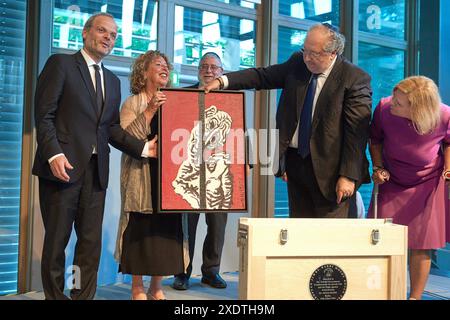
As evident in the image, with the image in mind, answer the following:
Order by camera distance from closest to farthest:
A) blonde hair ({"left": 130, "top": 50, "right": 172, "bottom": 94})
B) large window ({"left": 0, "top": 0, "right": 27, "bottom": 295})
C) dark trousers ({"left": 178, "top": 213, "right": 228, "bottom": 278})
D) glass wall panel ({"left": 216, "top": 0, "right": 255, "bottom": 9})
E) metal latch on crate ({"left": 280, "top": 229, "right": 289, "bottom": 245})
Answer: metal latch on crate ({"left": 280, "top": 229, "right": 289, "bottom": 245}) → blonde hair ({"left": 130, "top": 50, "right": 172, "bottom": 94}) → large window ({"left": 0, "top": 0, "right": 27, "bottom": 295}) → dark trousers ({"left": 178, "top": 213, "right": 228, "bottom": 278}) → glass wall panel ({"left": 216, "top": 0, "right": 255, "bottom": 9})

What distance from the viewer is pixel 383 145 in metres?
3.37

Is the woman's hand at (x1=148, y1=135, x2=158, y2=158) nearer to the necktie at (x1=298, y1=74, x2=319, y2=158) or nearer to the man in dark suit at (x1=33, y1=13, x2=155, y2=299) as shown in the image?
the man in dark suit at (x1=33, y1=13, x2=155, y2=299)

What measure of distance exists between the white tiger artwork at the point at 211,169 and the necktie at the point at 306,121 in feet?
1.24

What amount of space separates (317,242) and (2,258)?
217 cm

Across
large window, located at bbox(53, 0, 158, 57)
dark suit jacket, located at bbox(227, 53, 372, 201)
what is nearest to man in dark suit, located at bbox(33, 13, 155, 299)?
dark suit jacket, located at bbox(227, 53, 372, 201)

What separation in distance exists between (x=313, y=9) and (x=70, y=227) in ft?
10.6

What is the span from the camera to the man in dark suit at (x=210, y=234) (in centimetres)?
408

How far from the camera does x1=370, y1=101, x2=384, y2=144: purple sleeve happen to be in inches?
131

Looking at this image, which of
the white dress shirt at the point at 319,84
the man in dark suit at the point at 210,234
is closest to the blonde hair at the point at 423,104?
the white dress shirt at the point at 319,84

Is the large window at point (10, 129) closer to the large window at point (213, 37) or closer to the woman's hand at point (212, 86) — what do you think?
the large window at point (213, 37)

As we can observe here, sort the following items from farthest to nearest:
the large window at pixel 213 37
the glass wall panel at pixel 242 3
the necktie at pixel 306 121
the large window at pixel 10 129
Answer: the glass wall panel at pixel 242 3 → the large window at pixel 213 37 → the large window at pixel 10 129 → the necktie at pixel 306 121

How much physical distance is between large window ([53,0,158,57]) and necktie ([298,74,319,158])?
1.76 m

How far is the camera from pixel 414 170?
3.29 meters

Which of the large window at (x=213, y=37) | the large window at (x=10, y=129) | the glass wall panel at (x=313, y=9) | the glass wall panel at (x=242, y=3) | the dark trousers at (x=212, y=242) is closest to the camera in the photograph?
the large window at (x=10, y=129)
